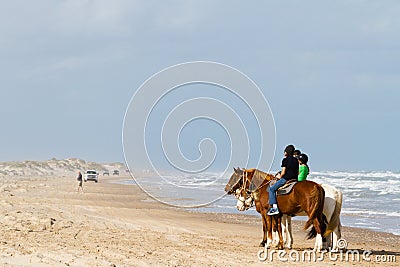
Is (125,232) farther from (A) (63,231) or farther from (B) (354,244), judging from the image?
(B) (354,244)

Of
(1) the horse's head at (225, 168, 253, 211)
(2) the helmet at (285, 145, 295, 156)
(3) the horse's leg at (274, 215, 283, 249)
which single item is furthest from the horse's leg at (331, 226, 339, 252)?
(1) the horse's head at (225, 168, 253, 211)

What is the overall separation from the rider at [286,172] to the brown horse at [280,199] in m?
0.15

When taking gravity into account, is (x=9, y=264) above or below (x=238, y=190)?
below

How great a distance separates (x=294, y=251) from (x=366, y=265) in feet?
6.02

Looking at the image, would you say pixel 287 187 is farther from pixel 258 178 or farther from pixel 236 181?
pixel 236 181

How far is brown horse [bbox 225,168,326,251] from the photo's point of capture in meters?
13.4

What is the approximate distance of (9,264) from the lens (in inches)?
388

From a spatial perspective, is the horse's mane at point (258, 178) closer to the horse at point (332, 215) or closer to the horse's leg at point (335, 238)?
the horse at point (332, 215)

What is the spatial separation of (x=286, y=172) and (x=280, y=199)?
0.69 metres

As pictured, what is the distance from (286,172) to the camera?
13.7 meters

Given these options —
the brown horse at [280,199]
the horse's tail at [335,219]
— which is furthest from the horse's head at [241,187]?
the horse's tail at [335,219]

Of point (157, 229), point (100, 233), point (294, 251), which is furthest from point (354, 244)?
point (100, 233)

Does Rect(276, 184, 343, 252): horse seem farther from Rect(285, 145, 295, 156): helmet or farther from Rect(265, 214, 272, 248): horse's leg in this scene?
Rect(285, 145, 295, 156): helmet

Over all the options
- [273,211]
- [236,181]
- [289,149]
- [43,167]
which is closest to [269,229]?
[273,211]
